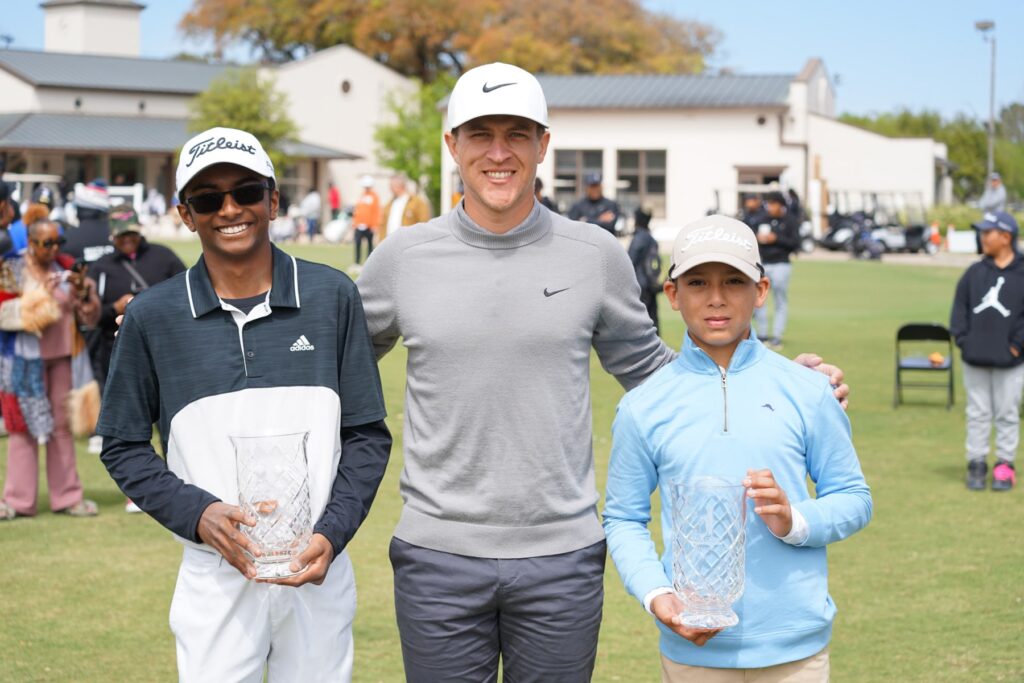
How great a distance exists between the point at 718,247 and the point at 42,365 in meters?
6.87

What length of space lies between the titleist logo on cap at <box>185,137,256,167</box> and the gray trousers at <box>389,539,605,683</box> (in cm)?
115

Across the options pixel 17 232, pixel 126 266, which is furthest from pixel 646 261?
pixel 126 266

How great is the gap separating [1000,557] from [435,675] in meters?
5.83

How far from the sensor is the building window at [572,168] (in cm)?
6281

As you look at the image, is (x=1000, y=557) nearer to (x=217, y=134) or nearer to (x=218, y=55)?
(x=217, y=134)

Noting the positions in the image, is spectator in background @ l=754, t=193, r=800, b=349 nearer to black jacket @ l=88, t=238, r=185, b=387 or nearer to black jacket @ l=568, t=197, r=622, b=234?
black jacket @ l=568, t=197, r=622, b=234

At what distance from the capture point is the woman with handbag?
931 cm

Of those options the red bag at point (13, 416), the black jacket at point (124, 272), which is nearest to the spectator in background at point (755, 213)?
the black jacket at point (124, 272)

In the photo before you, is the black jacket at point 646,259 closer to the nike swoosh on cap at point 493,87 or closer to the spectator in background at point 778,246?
the spectator in background at point 778,246

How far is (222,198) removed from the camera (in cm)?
371

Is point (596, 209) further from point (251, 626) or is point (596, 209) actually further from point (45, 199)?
point (251, 626)

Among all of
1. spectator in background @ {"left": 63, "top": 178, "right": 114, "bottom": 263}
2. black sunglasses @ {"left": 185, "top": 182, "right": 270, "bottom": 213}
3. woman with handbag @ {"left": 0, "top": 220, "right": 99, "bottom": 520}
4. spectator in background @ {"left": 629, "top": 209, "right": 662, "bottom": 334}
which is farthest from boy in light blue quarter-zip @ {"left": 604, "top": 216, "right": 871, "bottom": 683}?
spectator in background @ {"left": 629, "top": 209, "right": 662, "bottom": 334}

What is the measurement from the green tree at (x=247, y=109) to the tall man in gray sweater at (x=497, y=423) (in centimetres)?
5809

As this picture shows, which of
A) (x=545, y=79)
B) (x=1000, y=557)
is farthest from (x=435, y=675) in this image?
(x=545, y=79)
